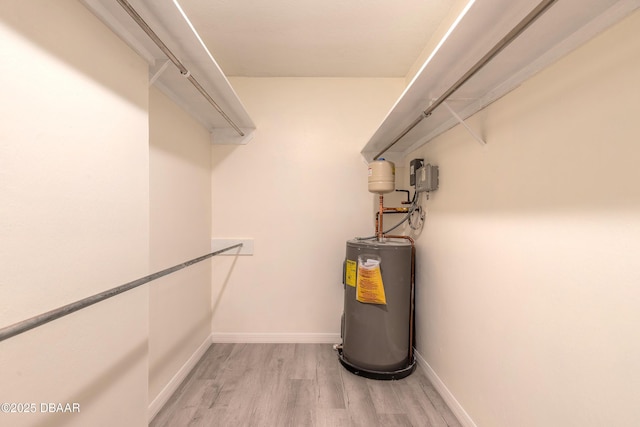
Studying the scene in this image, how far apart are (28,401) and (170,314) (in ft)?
3.30

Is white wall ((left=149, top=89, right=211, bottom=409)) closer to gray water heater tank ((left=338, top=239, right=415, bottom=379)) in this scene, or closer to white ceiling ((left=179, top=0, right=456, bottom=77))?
white ceiling ((left=179, top=0, right=456, bottom=77))

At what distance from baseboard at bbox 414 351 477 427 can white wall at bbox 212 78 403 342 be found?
0.82 metres

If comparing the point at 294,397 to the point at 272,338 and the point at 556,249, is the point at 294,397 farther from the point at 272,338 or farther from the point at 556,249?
the point at 556,249

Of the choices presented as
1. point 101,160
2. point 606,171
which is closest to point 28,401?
point 101,160

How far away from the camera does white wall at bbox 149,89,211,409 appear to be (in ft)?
4.98

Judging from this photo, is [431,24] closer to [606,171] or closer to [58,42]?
[606,171]

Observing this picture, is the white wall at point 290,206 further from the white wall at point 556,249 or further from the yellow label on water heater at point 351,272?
the white wall at point 556,249

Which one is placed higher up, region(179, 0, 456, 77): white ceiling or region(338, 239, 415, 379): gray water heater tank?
region(179, 0, 456, 77): white ceiling

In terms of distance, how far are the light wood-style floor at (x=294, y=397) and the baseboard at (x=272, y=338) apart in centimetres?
26

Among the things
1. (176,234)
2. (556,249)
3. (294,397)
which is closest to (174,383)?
(294,397)

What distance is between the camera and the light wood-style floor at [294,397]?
1509 mm

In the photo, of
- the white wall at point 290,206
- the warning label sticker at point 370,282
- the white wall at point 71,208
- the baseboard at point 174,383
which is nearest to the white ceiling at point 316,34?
the white wall at point 290,206

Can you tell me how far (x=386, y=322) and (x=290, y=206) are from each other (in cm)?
129

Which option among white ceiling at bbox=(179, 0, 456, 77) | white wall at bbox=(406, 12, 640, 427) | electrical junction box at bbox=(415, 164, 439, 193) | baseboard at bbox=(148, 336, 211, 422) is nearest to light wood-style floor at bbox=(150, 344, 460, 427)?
baseboard at bbox=(148, 336, 211, 422)
